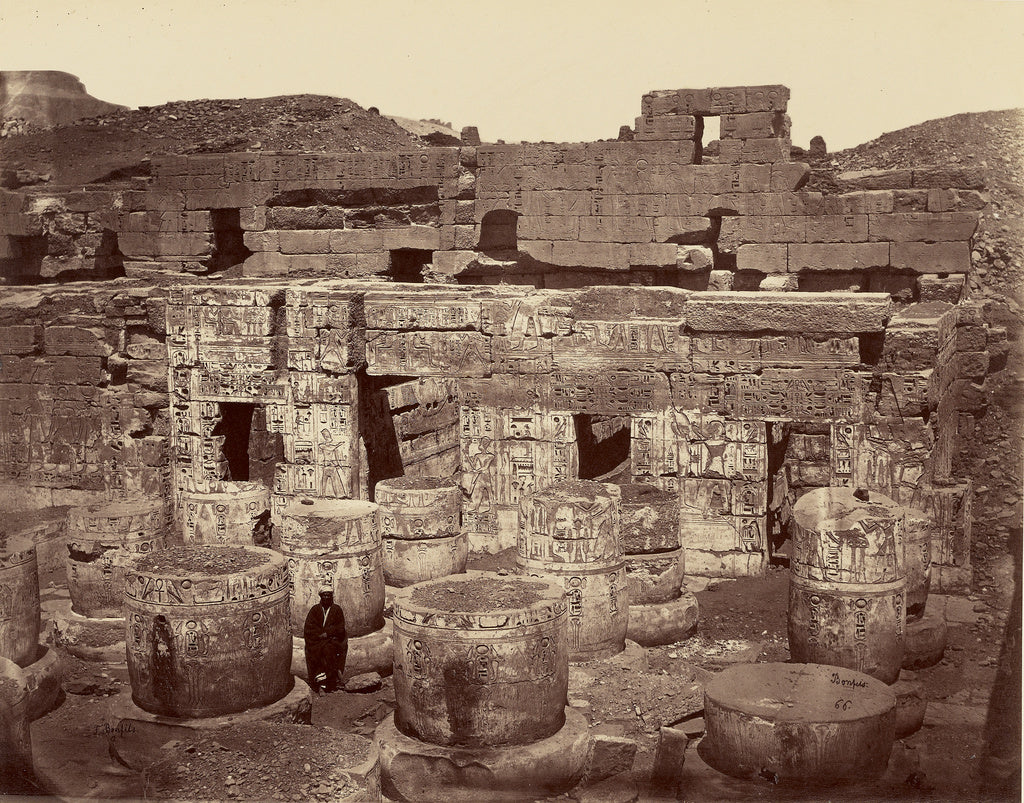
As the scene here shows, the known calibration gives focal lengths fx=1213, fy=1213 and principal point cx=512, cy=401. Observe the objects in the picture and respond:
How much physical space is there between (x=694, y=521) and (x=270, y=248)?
10045mm

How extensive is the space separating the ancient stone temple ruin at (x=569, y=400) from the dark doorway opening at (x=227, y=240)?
14.9 feet

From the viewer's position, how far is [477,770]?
763 cm

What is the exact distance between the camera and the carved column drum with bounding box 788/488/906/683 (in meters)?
9.04

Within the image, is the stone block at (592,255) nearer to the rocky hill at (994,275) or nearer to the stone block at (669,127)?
the stone block at (669,127)

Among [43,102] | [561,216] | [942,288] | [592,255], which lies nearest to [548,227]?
[561,216]

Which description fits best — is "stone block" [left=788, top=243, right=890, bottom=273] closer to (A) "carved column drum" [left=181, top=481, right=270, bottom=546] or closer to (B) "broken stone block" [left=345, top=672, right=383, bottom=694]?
(A) "carved column drum" [left=181, top=481, right=270, bottom=546]

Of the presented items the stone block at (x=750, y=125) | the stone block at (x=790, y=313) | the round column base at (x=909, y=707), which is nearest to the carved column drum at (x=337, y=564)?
the stone block at (x=790, y=313)

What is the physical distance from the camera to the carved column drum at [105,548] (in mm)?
10523

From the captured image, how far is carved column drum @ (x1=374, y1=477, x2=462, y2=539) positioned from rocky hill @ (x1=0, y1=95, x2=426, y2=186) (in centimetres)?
1453

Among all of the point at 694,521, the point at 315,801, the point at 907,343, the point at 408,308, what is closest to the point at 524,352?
the point at 408,308

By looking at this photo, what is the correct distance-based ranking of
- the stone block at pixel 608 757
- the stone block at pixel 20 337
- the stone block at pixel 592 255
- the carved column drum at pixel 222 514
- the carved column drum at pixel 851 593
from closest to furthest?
the stone block at pixel 608 757, the carved column drum at pixel 851 593, the carved column drum at pixel 222 514, the stone block at pixel 20 337, the stone block at pixel 592 255

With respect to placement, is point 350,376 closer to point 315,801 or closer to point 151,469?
point 151,469

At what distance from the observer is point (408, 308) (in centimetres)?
1305

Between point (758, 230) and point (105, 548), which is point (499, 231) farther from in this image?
point (105, 548)
